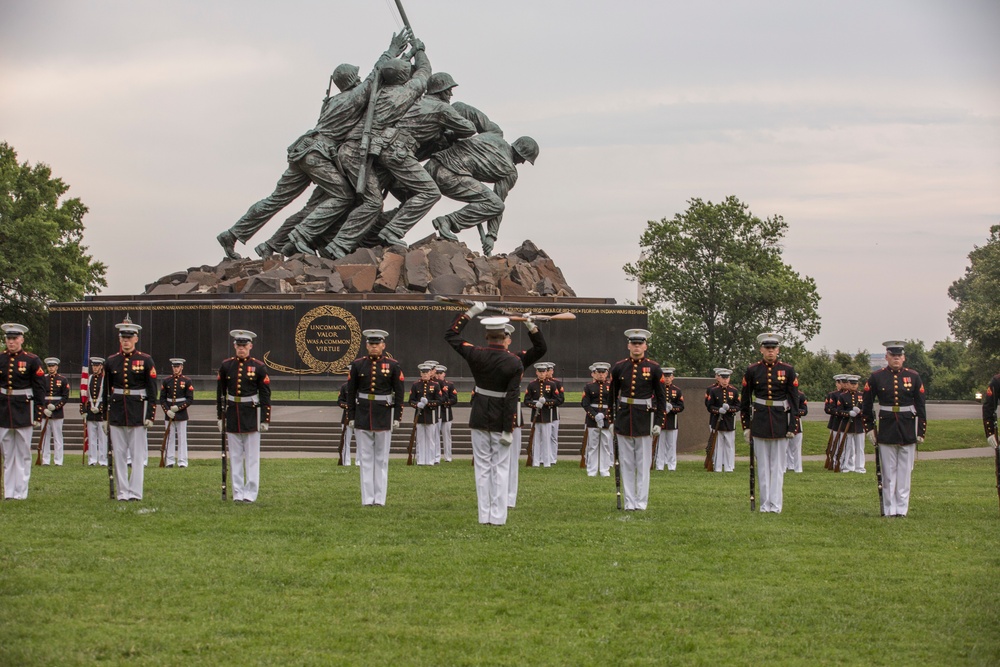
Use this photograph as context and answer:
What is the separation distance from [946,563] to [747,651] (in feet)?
11.7

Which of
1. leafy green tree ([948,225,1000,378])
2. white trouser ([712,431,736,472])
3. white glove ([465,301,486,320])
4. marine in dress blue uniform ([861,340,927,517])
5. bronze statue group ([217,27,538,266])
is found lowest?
white trouser ([712,431,736,472])

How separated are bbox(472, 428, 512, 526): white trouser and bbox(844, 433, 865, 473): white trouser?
10.9m

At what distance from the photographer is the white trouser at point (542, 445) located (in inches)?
880

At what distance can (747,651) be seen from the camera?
7.40 meters

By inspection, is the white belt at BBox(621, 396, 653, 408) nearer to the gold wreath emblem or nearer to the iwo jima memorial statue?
the iwo jima memorial statue

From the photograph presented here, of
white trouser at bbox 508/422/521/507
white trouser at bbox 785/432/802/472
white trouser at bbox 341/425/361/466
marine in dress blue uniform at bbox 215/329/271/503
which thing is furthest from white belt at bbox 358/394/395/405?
white trouser at bbox 785/432/802/472

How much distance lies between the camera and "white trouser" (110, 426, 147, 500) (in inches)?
557

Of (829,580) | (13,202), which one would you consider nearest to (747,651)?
(829,580)

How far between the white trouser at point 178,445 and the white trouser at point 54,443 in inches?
77.9

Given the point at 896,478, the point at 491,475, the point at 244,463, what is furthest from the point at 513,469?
the point at 896,478

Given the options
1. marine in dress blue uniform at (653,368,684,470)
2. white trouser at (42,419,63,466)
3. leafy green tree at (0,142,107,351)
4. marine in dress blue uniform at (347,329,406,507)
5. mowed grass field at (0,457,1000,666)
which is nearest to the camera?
mowed grass field at (0,457,1000,666)

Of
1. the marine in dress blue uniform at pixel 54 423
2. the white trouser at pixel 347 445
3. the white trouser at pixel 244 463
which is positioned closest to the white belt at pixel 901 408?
the white trouser at pixel 244 463

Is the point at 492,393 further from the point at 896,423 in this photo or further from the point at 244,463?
the point at 896,423

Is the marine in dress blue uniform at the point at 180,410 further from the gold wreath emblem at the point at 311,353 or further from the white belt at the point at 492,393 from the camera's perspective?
the gold wreath emblem at the point at 311,353
